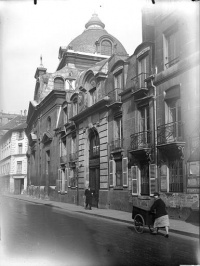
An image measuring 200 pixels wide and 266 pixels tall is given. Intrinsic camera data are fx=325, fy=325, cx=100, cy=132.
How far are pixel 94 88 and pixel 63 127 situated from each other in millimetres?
5920

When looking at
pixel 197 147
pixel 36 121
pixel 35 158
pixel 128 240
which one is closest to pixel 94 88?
pixel 36 121

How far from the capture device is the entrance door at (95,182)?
75.3ft

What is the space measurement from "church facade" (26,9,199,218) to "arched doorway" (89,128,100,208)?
0.07 meters

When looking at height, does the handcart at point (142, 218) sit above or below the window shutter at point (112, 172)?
below

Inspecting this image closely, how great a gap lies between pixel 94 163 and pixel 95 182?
1484 millimetres

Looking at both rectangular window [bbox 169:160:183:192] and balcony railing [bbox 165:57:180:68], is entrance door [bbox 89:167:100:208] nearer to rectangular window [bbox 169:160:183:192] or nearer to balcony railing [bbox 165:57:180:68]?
rectangular window [bbox 169:160:183:192]

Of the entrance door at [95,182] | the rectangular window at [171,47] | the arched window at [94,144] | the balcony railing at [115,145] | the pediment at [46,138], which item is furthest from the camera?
the entrance door at [95,182]

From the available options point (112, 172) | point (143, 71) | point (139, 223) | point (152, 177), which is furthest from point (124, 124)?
point (112, 172)

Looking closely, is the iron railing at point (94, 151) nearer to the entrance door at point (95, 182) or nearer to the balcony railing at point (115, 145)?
the entrance door at point (95, 182)

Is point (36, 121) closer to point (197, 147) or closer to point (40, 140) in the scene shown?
point (40, 140)

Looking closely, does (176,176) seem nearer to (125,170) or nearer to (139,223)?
(139,223)

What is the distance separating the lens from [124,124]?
12.2 metres

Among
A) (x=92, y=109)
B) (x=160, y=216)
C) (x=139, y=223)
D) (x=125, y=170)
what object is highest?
(x=92, y=109)

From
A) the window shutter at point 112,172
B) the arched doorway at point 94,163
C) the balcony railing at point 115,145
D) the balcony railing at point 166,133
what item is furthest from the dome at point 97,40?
the window shutter at point 112,172
